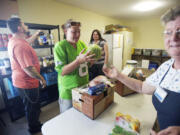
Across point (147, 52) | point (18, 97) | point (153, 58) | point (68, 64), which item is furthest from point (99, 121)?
point (153, 58)

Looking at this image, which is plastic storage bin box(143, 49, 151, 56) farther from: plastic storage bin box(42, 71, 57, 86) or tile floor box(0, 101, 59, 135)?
tile floor box(0, 101, 59, 135)

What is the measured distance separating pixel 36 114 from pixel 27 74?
75 cm

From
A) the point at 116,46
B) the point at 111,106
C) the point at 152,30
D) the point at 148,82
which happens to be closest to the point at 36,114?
the point at 111,106

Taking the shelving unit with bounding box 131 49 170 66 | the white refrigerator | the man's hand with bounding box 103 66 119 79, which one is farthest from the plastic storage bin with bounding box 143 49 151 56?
the man's hand with bounding box 103 66 119 79

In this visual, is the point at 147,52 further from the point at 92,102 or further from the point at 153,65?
the point at 92,102

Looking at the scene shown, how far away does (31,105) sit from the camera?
65.1 inches

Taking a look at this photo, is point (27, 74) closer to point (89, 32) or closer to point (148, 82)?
point (148, 82)

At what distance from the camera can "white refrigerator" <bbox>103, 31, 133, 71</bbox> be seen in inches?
142

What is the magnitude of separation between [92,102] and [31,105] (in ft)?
4.39

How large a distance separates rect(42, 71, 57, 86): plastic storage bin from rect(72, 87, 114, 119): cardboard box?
1484 millimetres

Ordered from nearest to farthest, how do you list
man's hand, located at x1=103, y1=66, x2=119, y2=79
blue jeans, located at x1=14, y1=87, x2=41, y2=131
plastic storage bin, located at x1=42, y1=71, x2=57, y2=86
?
man's hand, located at x1=103, y1=66, x2=119, y2=79 → blue jeans, located at x1=14, y1=87, x2=41, y2=131 → plastic storage bin, located at x1=42, y1=71, x2=57, y2=86

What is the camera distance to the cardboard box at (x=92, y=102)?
817mm

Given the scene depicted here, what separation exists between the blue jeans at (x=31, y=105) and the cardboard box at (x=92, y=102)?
1029 millimetres

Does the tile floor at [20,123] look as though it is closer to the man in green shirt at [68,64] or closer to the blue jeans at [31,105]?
the blue jeans at [31,105]
